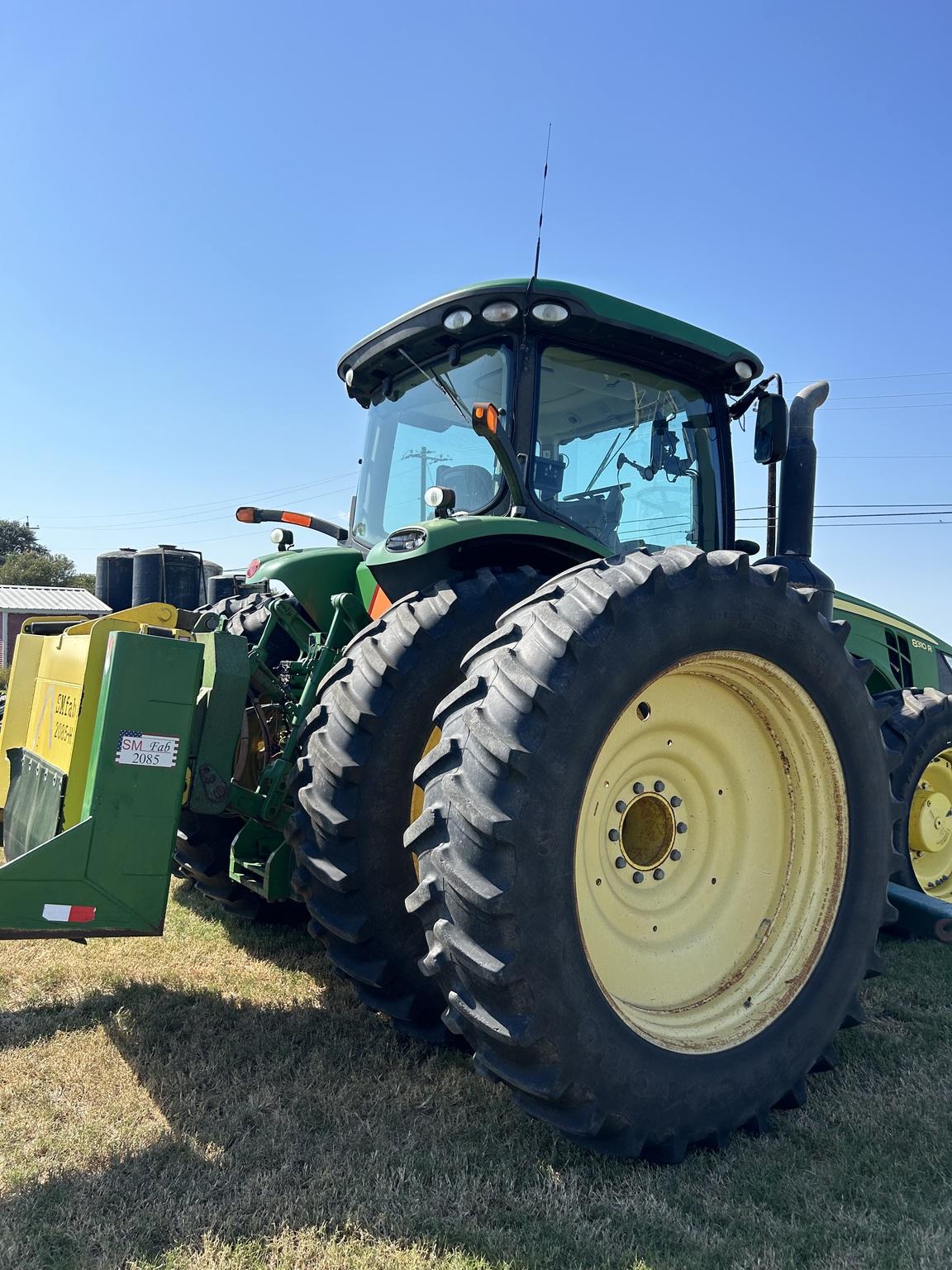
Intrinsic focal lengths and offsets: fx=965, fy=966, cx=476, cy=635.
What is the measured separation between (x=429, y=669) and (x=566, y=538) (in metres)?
0.67

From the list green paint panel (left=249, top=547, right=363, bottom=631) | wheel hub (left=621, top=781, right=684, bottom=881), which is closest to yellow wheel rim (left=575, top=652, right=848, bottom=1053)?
wheel hub (left=621, top=781, right=684, bottom=881)

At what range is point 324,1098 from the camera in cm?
274

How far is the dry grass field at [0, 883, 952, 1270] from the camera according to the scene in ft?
6.88

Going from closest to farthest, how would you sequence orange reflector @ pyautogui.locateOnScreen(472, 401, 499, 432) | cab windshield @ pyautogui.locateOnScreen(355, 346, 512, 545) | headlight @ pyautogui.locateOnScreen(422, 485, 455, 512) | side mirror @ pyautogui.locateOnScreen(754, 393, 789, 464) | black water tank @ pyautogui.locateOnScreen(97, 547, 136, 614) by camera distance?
1. orange reflector @ pyautogui.locateOnScreen(472, 401, 499, 432)
2. headlight @ pyautogui.locateOnScreen(422, 485, 455, 512)
3. cab windshield @ pyautogui.locateOnScreen(355, 346, 512, 545)
4. side mirror @ pyautogui.locateOnScreen(754, 393, 789, 464)
5. black water tank @ pyautogui.locateOnScreen(97, 547, 136, 614)

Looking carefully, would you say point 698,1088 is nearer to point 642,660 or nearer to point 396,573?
point 642,660

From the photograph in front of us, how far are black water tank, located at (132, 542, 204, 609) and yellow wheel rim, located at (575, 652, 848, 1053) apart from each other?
496cm

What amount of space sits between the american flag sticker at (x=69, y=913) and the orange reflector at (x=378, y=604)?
128 centimetres

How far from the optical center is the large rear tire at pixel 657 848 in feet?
7.20

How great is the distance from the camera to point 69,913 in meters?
2.55

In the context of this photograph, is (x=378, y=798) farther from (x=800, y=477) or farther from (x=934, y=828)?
(x=934, y=828)

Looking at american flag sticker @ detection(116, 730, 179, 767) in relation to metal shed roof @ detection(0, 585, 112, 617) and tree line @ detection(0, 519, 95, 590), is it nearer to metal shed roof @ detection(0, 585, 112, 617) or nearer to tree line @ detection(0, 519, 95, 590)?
metal shed roof @ detection(0, 585, 112, 617)

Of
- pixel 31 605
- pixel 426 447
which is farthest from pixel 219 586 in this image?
pixel 31 605

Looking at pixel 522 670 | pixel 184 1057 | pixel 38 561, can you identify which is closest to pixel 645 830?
pixel 522 670

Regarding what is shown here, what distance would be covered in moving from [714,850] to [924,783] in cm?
283
